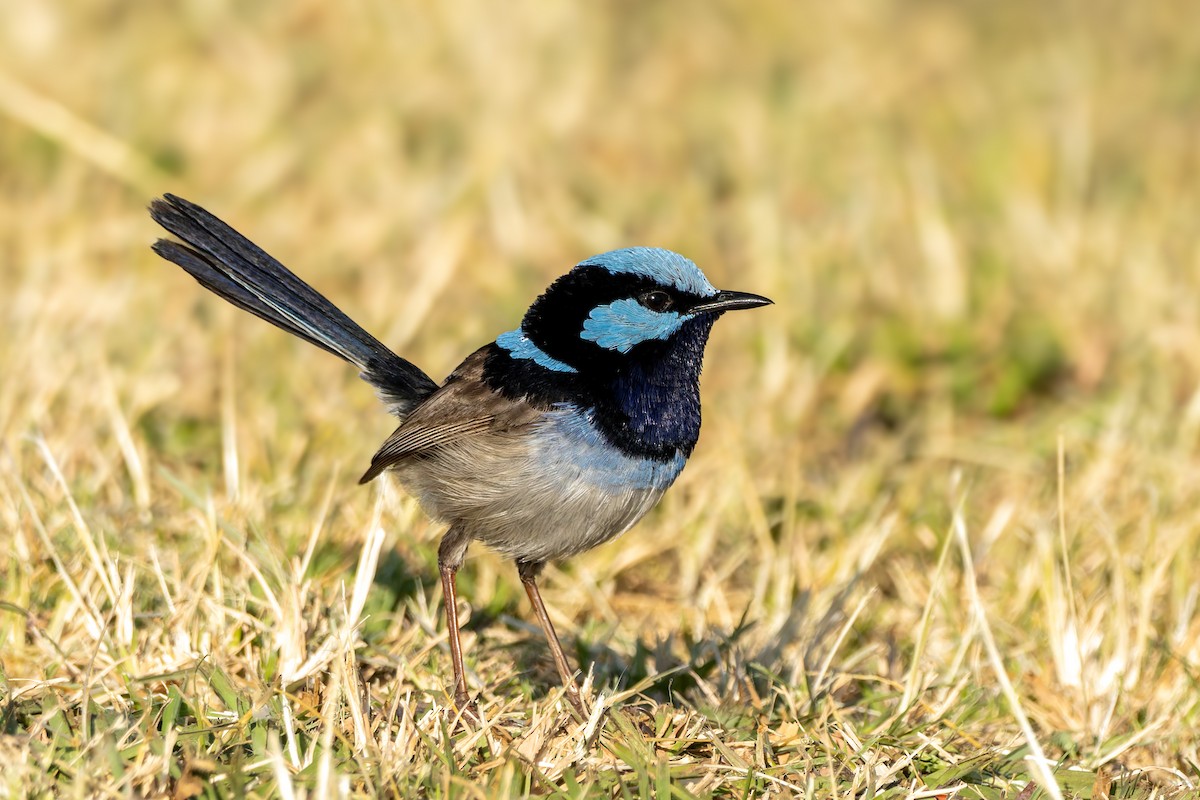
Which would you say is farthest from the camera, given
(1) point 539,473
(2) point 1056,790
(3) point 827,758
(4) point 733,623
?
(4) point 733,623

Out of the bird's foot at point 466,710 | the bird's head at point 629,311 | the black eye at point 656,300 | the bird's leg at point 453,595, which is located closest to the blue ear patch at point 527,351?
the bird's head at point 629,311

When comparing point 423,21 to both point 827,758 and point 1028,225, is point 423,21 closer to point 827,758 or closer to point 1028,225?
point 1028,225

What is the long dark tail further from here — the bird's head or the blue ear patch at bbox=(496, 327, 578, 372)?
the bird's head

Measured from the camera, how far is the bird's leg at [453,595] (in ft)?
12.0

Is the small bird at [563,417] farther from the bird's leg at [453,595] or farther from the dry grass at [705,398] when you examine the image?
the dry grass at [705,398]

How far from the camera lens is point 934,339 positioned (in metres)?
6.56

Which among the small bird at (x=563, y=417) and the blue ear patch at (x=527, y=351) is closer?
the small bird at (x=563, y=417)

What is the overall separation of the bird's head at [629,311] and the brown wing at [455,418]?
0.55 feet

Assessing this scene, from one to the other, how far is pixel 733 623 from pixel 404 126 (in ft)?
14.1

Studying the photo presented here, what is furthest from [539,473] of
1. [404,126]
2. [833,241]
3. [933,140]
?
[933,140]

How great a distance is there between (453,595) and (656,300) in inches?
36.4

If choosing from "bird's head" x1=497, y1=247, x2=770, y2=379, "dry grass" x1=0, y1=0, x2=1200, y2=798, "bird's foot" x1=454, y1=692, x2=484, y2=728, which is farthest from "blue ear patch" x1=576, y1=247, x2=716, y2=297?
"bird's foot" x1=454, y1=692, x2=484, y2=728

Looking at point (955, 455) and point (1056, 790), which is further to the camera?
point (955, 455)

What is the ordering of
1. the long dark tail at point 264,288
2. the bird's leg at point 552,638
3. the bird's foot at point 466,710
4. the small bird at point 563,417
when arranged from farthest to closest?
the long dark tail at point 264,288
the small bird at point 563,417
the bird's leg at point 552,638
the bird's foot at point 466,710
